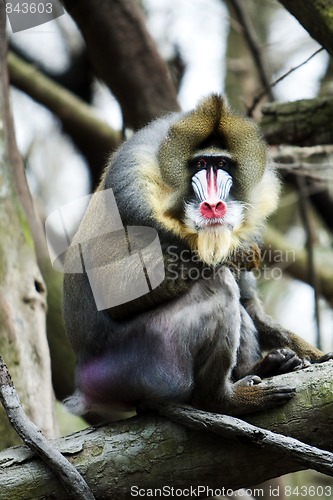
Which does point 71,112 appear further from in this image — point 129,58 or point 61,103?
point 129,58

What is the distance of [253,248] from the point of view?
13.2ft

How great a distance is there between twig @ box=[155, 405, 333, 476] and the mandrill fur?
0.51 feet

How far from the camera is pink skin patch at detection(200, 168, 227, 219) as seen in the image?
362 centimetres

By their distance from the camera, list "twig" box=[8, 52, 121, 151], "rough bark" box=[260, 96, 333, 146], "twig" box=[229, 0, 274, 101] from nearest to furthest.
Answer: "rough bark" box=[260, 96, 333, 146]
"twig" box=[229, 0, 274, 101]
"twig" box=[8, 52, 121, 151]

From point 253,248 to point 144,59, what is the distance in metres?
3.14

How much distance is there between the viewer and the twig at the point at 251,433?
2885 mm

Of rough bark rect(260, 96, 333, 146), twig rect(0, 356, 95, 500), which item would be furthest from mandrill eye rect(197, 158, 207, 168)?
rough bark rect(260, 96, 333, 146)

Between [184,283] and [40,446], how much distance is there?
107 cm

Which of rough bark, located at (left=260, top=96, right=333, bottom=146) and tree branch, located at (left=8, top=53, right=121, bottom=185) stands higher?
tree branch, located at (left=8, top=53, right=121, bottom=185)

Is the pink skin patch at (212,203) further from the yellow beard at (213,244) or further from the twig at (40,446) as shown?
the twig at (40,446)

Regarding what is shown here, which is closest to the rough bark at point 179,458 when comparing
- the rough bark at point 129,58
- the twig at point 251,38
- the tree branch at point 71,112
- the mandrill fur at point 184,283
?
the mandrill fur at point 184,283

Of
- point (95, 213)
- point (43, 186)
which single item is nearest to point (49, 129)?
point (43, 186)

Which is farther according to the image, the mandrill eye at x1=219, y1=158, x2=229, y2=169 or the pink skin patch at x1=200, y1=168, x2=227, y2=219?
the mandrill eye at x1=219, y1=158, x2=229, y2=169

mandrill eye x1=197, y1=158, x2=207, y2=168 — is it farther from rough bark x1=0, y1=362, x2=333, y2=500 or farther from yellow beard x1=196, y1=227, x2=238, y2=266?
rough bark x1=0, y1=362, x2=333, y2=500
